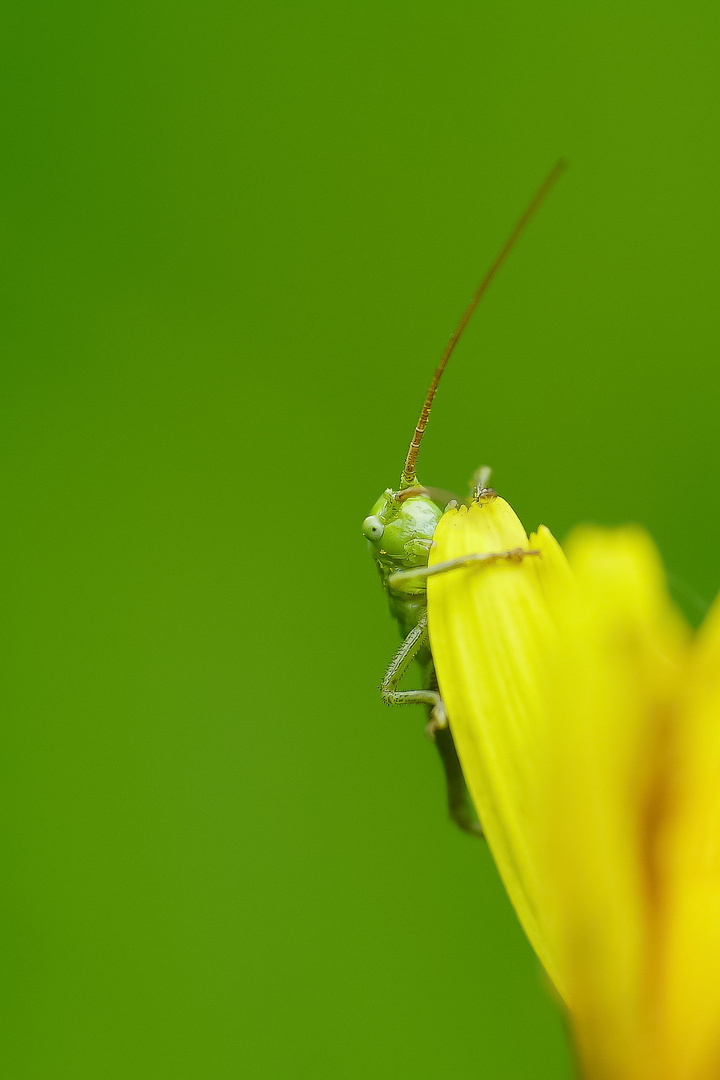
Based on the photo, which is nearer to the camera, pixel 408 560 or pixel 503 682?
pixel 503 682

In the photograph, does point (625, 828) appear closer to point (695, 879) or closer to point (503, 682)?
point (695, 879)

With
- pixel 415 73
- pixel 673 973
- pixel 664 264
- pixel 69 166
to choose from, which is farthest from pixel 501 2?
pixel 673 973

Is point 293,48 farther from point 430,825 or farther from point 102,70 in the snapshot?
point 430,825

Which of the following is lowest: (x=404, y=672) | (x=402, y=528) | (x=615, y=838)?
(x=404, y=672)

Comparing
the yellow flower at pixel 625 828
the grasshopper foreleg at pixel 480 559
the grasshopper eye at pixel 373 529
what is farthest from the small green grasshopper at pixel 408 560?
the yellow flower at pixel 625 828

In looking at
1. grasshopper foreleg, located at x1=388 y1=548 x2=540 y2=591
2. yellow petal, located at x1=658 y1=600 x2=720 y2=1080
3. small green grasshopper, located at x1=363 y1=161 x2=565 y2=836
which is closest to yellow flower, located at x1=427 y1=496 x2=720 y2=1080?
yellow petal, located at x1=658 y1=600 x2=720 y2=1080

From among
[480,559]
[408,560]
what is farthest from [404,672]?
[480,559]
